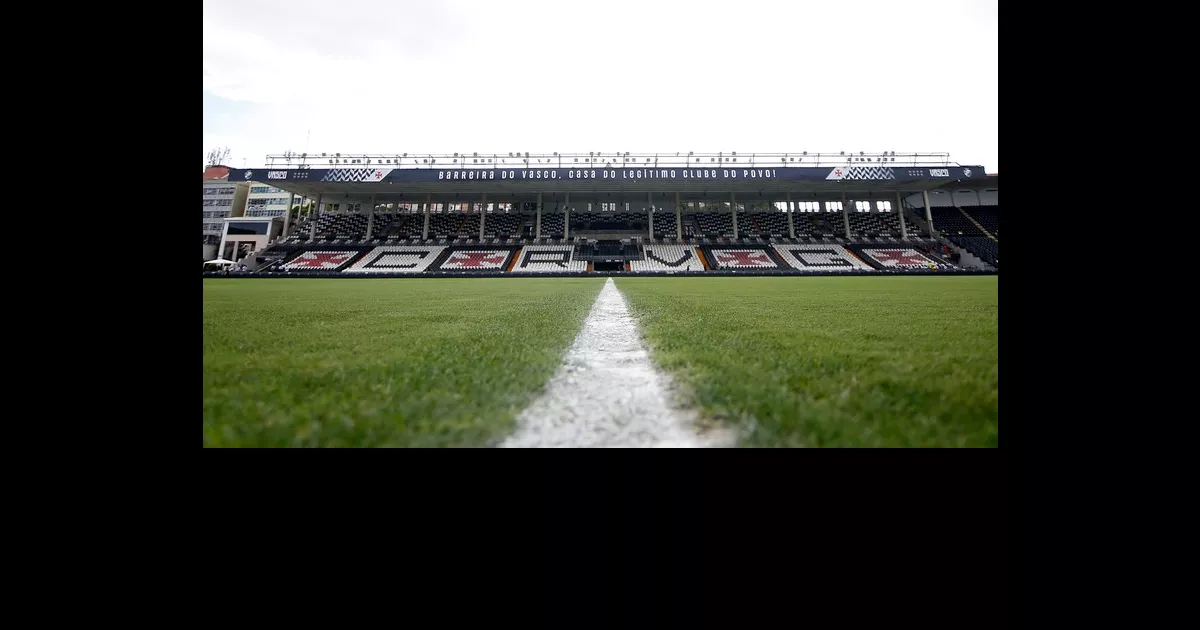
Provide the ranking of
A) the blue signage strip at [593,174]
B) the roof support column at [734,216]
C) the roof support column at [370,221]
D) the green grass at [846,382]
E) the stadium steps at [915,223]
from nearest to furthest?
the green grass at [846,382], the blue signage strip at [593,174], the roof support column at [734,216], the stadium steps at [915,223], the roof support column at [370,221]

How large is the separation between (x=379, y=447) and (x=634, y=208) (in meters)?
28.4

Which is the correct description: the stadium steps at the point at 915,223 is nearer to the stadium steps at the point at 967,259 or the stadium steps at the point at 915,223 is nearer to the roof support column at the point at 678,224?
the stadium steps at the point at 967,259

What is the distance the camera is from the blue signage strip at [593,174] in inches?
918

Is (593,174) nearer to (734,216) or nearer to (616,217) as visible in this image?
(616,217)

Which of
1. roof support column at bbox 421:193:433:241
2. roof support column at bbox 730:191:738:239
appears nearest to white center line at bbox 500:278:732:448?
roof support column at bbox 730:191:738:239

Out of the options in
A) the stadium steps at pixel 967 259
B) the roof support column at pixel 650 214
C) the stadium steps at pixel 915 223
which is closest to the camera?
the stadium steps at pixel 967 259

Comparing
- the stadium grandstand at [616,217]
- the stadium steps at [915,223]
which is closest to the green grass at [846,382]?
the stadium grandstand at [616,217]

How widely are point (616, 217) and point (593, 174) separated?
4.47 meters

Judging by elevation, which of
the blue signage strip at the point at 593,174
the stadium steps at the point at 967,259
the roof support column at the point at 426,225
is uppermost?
the blue signage strip at the point at 593,174

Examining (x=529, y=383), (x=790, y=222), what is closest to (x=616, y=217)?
(x=790, y=222)

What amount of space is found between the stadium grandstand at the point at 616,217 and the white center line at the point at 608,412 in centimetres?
1892

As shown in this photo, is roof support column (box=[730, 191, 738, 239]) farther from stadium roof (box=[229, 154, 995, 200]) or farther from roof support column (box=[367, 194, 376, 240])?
roof support column (box=[367, 194, 376, 240])
